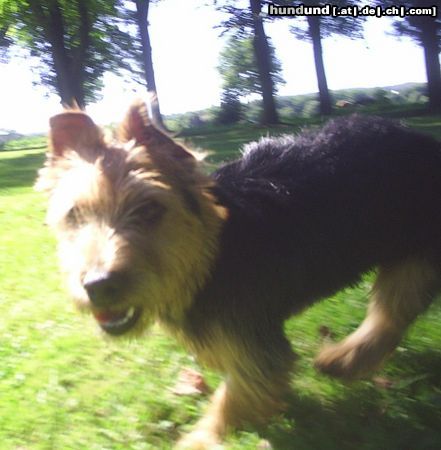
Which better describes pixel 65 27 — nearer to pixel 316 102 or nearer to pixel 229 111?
pixel 229 111

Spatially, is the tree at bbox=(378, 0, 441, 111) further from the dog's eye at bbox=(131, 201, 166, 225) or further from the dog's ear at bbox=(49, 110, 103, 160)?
the dog's eye at bbox=(131, 201, 166, 225)

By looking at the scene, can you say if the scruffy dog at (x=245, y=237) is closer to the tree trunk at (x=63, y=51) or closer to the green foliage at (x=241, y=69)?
the tree trunk at (x=63, y=51)

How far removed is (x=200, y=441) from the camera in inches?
115

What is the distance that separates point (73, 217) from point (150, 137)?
0.60 meters

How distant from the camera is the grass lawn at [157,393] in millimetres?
2973

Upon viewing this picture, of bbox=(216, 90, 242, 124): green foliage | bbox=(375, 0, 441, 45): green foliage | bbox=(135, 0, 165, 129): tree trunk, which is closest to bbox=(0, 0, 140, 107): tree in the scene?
bbox=(135, 0, 165, 129): tree trunk

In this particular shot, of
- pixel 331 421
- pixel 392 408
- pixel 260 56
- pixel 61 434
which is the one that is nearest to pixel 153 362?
pixel 61 434

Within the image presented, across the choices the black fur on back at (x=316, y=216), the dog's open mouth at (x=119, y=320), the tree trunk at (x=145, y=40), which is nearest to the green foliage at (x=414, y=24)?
the tree trunk at (x=145, y=40)

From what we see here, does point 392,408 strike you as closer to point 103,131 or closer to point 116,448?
point 116,448

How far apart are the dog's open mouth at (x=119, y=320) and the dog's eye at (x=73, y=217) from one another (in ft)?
1.64

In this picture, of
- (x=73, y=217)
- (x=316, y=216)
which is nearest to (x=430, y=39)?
(x=316, y=216)

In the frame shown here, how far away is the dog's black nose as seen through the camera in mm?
2586

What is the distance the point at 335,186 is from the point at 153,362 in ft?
5.62

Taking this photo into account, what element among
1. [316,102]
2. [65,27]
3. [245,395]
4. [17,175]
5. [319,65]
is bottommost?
[245,395]
